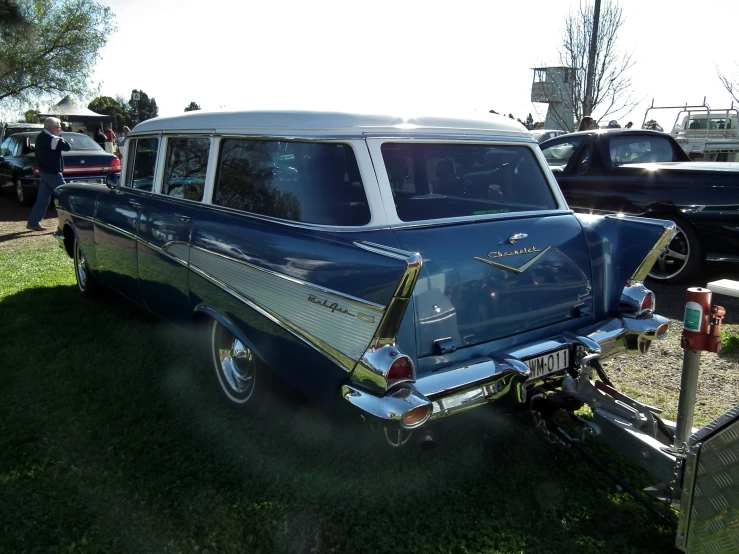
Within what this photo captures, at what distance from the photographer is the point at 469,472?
2.96m

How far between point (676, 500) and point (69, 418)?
309 centimetres

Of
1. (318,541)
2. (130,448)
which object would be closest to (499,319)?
(318,541)

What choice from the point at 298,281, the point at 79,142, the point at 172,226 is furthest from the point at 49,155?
the point at 298,281

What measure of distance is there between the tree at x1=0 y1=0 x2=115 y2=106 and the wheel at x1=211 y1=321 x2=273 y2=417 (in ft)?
70.2

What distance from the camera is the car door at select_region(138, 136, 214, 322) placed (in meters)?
3.65

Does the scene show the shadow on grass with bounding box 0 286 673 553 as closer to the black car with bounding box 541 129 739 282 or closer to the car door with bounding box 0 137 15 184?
the black car with bounding box 541 129 739 282

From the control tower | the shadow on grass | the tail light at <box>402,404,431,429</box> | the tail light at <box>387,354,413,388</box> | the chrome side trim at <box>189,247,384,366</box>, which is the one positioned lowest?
the shadow on grass

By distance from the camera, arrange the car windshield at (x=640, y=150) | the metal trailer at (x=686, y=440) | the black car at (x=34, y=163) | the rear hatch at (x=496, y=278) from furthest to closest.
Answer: the black car at (x=34, y=163) < the car windshield at (x=640, y=150) < the rear hatch at (x=496, y=278) < the metal trailer at (x=686, y=440)

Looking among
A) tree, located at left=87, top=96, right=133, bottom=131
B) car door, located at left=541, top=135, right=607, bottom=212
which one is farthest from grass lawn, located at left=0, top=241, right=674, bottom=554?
tree, located at left=87, top=96, right=133, bottom=131

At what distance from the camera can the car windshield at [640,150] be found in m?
7.06

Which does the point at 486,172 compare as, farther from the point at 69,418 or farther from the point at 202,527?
the point at 69,418

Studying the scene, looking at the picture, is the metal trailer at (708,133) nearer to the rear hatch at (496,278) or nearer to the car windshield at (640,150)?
the car windshield at (640,150)

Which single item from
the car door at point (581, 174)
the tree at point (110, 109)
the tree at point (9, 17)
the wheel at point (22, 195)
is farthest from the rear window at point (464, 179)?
the tree at point (110, 109)

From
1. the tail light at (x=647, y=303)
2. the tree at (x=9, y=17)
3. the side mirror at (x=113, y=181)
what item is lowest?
the tail light at (x=647, y=303)
